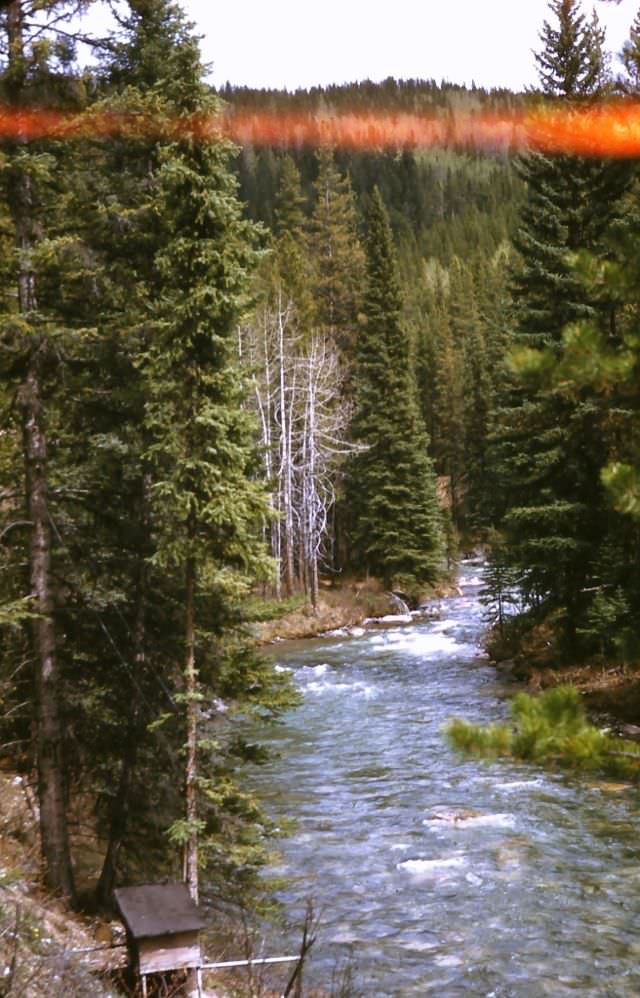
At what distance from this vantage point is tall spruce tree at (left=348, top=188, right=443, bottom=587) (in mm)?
41094

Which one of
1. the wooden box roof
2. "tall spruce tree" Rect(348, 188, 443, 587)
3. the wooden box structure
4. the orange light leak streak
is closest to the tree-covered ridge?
the orange light leak streak

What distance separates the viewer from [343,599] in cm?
3878

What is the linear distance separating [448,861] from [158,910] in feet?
18.3

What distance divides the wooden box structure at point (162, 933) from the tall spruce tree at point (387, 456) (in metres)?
31.8

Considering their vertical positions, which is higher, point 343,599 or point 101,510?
point 101,510

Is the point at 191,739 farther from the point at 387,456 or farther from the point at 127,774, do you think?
the point at 387,456

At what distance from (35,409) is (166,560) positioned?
2170 millimetres

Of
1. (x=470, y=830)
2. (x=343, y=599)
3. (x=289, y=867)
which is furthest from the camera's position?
(x=343, y=599)

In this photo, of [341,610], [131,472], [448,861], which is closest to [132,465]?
[131,472]

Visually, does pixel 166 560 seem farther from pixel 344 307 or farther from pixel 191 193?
pixel 344 307

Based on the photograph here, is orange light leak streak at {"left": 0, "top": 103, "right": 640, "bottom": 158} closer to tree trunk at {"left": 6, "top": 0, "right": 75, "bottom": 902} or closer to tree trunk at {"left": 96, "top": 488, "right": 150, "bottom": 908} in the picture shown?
tree trunk at {"left": 6, "top": 0, "right": 75, "bottom": 902}

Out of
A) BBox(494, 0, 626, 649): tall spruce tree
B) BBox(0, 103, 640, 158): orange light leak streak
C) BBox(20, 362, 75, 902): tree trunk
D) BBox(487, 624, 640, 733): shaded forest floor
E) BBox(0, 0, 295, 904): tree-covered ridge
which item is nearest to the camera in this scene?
BBox(0, 103, 640, 158): orange light leak streak

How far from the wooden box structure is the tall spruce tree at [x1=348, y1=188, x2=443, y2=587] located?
3185cm

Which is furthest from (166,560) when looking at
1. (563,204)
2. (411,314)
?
(411,314)
